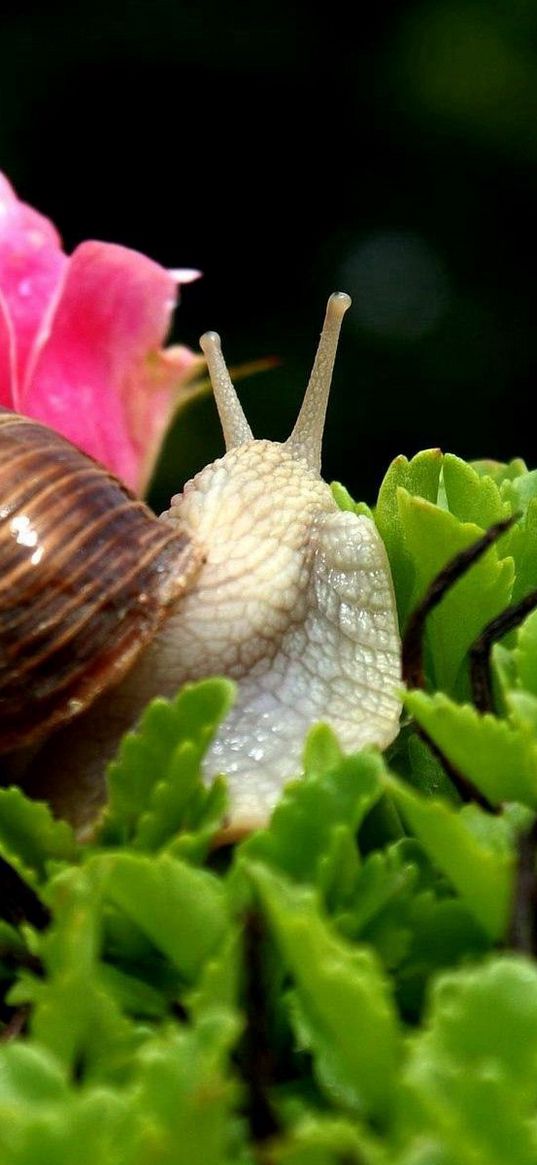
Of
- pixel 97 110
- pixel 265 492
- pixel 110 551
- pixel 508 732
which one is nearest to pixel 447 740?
pixel 508 732

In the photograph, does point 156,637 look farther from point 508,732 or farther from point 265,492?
point 508,732

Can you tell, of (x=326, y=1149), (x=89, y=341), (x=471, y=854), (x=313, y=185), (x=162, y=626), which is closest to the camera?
(x=326, y=1149)

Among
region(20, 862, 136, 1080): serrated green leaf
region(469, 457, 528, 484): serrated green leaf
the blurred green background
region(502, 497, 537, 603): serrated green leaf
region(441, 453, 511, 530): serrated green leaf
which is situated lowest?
the blurred green background

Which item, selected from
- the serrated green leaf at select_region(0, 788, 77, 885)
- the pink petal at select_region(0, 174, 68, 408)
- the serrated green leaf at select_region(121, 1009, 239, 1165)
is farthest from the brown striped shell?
the serrated green leaf at select_region(121, 1009, 239, 1165)

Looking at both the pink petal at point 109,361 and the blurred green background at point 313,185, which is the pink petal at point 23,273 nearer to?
the pink petal at point 109,361

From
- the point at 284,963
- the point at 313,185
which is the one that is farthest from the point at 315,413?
the point at 313,185

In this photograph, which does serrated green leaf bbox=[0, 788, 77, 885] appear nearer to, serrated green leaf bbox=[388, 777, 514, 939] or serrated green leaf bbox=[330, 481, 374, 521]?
serrated green leaf bbox=[388, 777, 514, 939]

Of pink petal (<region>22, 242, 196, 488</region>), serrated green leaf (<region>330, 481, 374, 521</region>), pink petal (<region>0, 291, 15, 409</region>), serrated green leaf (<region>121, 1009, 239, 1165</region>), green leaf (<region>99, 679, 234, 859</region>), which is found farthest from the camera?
pink petal (<region>22, 242, 196, 488</region>)

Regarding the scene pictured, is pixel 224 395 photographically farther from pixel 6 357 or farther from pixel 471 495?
pixel 471 495
